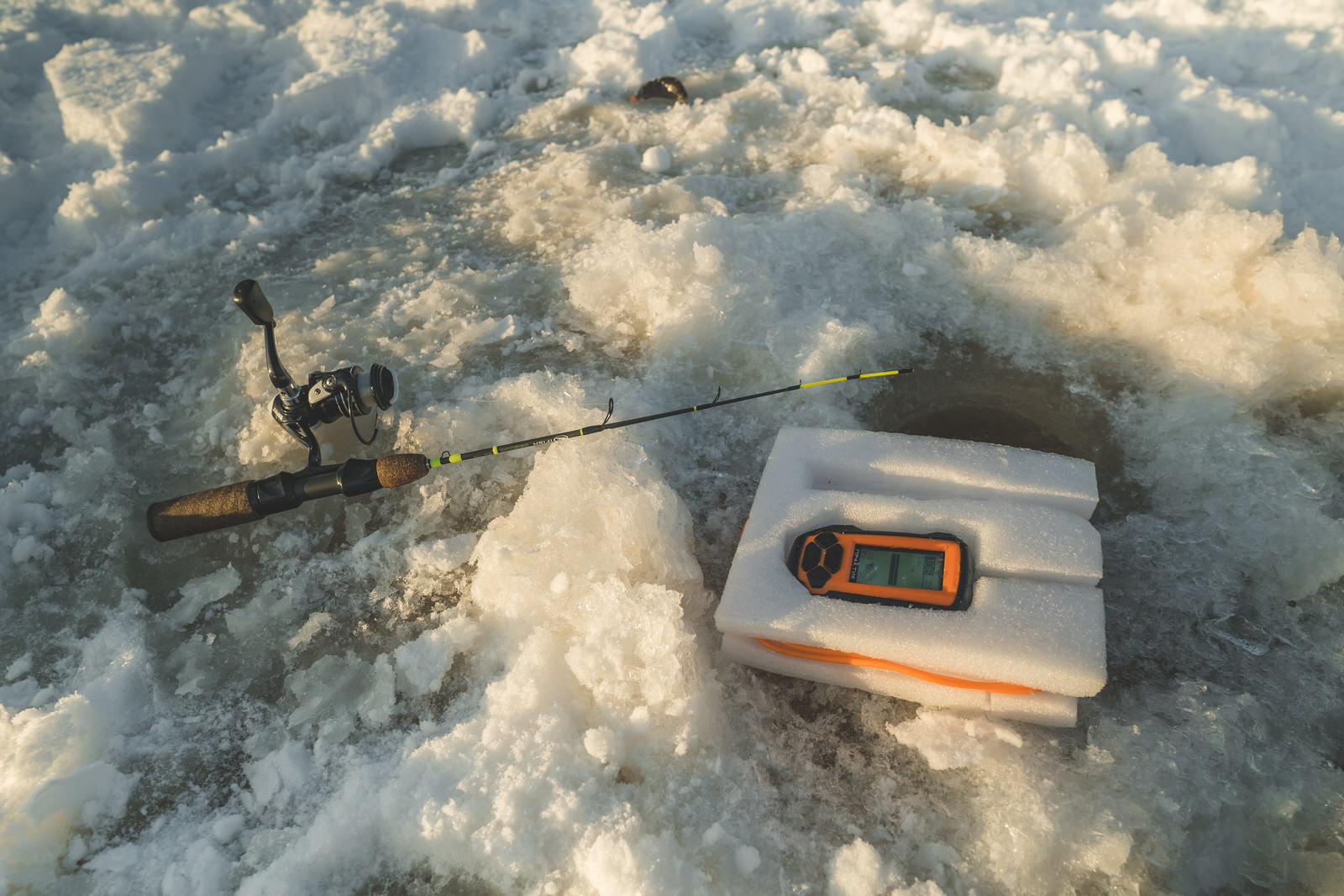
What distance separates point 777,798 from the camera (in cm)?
273

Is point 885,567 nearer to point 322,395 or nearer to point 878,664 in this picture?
point 878,664

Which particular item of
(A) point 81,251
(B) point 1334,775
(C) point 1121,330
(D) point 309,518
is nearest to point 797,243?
(C) point 1121,330

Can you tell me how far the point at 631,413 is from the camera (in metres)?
3.86

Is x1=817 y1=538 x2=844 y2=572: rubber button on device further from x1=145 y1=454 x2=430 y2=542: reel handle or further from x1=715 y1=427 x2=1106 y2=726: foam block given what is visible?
x1=145 y1=454 x2=430 y2=542: reel handle

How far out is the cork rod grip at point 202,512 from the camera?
321cm

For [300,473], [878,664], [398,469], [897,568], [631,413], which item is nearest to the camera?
[878,664]

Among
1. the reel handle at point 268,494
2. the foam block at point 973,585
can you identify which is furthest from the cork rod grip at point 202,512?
the foam block at point 973,585

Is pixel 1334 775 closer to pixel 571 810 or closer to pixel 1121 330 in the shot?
pixel 1121 330

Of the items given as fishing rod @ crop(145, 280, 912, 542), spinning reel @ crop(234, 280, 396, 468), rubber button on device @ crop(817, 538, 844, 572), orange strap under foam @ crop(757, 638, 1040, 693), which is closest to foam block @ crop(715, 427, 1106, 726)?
orange strap under foam @ crop(757, 638, 1040, 693)

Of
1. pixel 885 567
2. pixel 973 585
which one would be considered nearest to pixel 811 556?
pixel 885 567

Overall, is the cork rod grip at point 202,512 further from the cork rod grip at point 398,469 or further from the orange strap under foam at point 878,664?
the orange strap under foam at point 878,664

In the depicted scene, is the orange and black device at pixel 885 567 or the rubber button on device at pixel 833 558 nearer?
the orange and black device at pixel 885 567

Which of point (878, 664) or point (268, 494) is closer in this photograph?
point (878, 664)

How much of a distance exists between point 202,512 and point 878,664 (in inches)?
117
